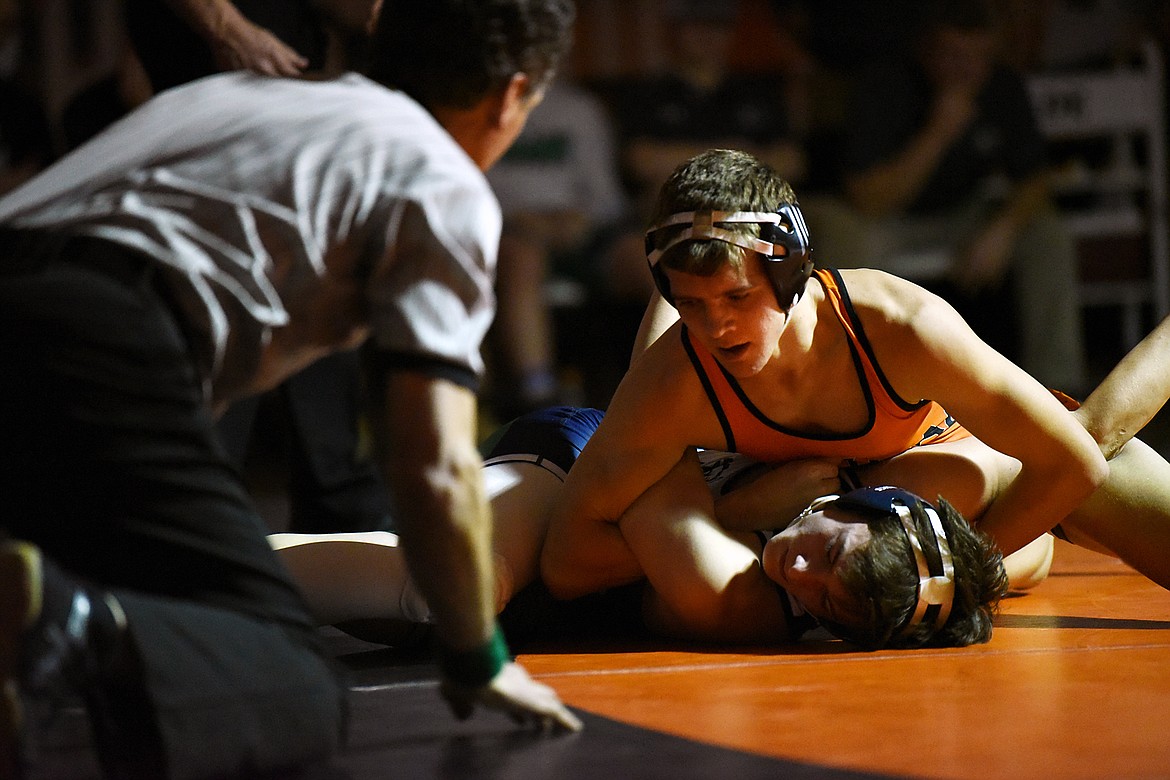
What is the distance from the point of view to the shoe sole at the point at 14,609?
1.53 meters

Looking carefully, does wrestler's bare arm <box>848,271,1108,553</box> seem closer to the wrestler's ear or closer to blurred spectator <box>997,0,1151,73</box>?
the wrestler's ear

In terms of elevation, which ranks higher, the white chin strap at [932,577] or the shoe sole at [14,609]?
the shoe sole at [14,609]

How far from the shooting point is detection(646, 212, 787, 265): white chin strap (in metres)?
2.46

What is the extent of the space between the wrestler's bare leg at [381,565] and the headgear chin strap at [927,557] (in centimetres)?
66

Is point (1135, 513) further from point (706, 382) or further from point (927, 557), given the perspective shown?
point (706, 382)

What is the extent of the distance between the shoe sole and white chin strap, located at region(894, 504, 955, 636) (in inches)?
56.5

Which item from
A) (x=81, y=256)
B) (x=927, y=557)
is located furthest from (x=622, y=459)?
(x=81, y=256)

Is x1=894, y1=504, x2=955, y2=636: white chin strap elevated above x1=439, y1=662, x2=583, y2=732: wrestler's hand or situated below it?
below

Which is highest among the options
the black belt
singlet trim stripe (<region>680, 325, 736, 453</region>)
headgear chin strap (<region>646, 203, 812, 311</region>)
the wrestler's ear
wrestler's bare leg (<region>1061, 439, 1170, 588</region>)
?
the wrestler's ear

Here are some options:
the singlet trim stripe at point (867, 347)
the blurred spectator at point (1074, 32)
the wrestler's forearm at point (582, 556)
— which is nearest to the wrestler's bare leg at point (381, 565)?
the wrestler's forearm at point (582, 556)

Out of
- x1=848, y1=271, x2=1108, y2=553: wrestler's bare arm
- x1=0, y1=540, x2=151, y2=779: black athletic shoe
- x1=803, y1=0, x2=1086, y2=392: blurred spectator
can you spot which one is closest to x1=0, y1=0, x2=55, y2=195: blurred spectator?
x1=803, y1=0, x2=1086, y2=392: blurred spectator

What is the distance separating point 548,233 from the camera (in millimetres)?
6629

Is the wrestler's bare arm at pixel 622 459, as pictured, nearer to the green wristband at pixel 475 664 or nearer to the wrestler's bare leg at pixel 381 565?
the wrestler's bare leg at pixel 381 565

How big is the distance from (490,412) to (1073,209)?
3200mm
